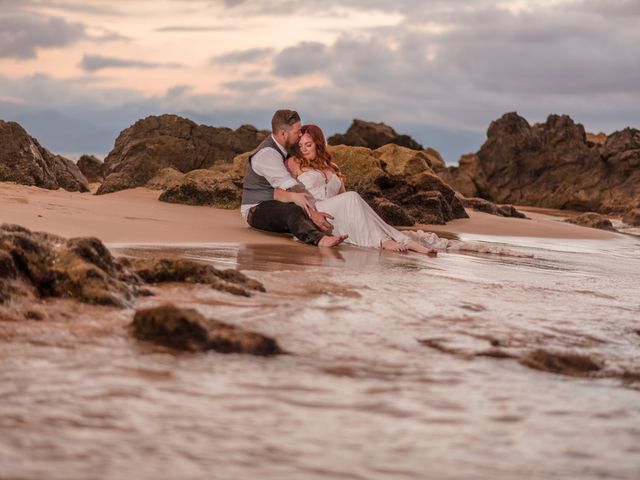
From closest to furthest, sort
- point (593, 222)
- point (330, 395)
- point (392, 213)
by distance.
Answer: point (330, 395) < point (392, 213) < point (593, 222)

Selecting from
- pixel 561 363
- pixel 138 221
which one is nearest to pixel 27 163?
pixel 138 221

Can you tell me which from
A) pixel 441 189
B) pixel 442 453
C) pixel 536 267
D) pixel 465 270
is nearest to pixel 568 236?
pixel 441 189

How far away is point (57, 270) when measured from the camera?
4797 mm

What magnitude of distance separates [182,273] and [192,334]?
160cm

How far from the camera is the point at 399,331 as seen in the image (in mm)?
4621

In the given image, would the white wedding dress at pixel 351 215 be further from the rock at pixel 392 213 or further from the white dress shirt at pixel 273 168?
the rock at pixel 392 213

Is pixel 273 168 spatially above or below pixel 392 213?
above

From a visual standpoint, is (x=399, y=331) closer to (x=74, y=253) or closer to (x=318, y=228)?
(x=74, y=253)

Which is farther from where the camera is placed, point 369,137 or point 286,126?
point 369,137

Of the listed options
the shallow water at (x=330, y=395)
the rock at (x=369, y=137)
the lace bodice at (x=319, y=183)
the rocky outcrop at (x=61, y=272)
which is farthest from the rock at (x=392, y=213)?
the rock at (x=369, y=137)

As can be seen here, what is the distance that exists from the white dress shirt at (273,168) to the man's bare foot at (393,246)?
1200mm

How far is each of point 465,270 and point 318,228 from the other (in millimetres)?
2240

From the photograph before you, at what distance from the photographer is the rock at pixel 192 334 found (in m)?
3.94

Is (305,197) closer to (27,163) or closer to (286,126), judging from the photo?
(286,126)
